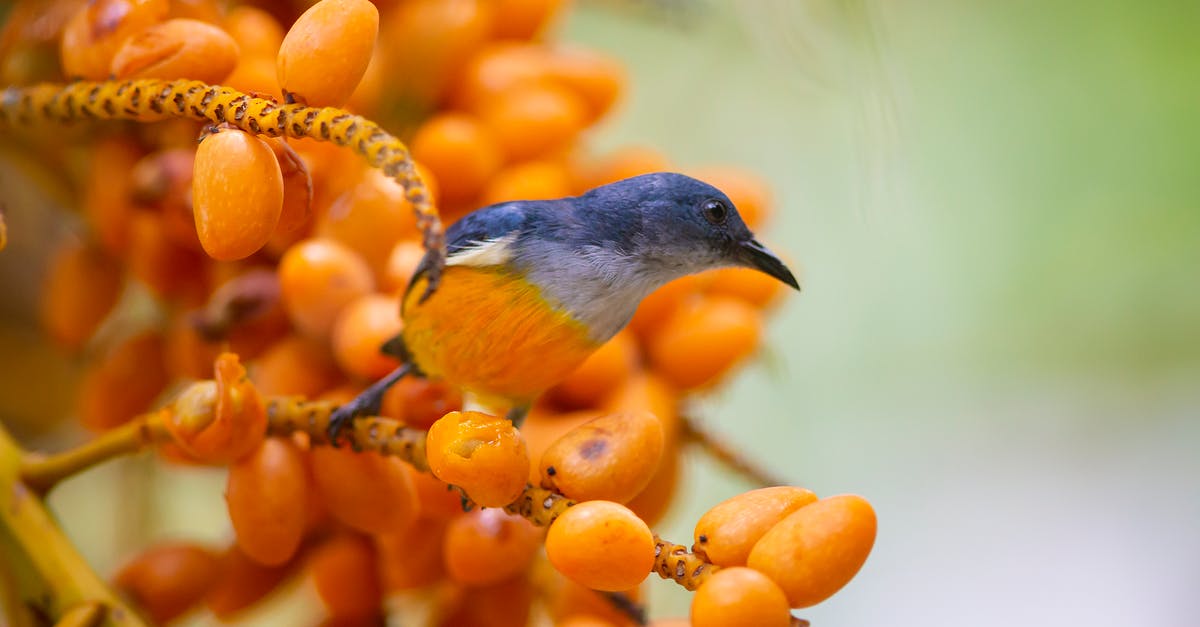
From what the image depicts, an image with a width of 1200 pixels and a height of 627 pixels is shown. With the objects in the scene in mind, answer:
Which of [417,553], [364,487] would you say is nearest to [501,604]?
[417,553]

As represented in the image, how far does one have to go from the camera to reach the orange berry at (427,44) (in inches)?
34.0

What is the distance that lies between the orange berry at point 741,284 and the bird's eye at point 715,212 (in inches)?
9.8

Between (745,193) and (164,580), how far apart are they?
517 millimetres

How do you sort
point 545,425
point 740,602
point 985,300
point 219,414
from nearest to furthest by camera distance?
point 740,602 → point 219,414 → point 545,425 → point 985,300

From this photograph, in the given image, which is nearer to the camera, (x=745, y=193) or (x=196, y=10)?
(x=196, y=10)

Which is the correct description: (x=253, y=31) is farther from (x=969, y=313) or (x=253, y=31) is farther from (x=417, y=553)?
(x=969, y=313)

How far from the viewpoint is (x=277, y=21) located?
2.68ft

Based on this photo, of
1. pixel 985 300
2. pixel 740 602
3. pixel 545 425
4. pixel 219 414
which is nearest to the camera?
pixel 740 602

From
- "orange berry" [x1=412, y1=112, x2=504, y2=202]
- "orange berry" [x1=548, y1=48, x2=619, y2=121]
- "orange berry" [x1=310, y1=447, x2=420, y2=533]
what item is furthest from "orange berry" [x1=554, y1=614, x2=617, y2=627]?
"orange berry" [x1=548, y1=48, x2=619, y2=121]

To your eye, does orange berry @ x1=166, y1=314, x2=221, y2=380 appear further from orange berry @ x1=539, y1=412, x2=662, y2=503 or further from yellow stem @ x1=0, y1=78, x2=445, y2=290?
orange berry @ x1=539, y1=412, x2=662, y2=503

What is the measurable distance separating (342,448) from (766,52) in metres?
0.58

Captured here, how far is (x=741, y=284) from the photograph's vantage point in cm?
84

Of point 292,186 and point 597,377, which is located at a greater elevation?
point 292,186

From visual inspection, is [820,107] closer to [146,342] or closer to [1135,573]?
[1135,573]
